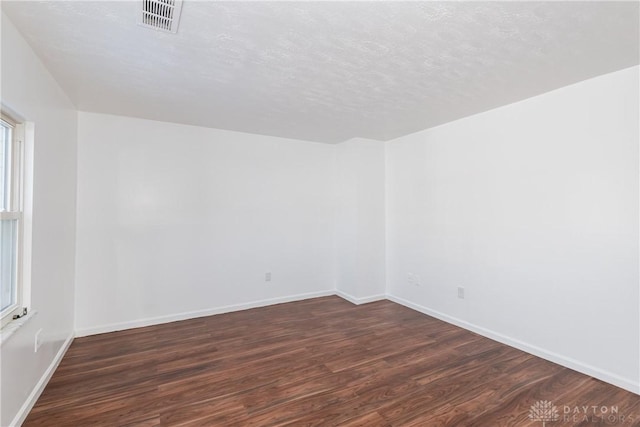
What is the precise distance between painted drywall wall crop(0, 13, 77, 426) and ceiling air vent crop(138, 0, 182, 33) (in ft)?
2.53

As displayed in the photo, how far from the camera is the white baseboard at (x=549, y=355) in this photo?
6.89ft

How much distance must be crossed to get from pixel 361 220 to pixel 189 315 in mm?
2636

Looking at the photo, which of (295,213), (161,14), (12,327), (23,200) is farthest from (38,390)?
(295,213)

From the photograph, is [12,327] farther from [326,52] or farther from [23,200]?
[326,52]

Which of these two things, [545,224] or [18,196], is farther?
[545,224]

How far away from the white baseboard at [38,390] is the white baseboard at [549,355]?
149 inches

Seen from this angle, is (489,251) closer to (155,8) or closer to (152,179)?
(155,8)

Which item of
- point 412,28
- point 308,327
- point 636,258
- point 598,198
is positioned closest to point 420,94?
point 412,28

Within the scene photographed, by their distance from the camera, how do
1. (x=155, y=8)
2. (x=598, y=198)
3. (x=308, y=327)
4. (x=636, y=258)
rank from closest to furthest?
1. (x=155, y=8)
2. (x=636, y=258)
3. (x=598, y=198)
4. (x=308, y=327)

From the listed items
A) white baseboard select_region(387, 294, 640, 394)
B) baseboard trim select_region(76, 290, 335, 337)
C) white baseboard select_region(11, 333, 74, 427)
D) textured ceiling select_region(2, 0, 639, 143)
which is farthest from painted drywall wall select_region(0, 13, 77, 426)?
white baseboard select_region(387, 294, 640, 394)

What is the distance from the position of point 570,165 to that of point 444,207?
1285mm

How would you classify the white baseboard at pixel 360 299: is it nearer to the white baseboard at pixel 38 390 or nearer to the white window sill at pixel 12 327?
the white baseboard at pixel 38 390

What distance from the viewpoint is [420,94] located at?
101 inches

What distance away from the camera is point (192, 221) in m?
3.54
